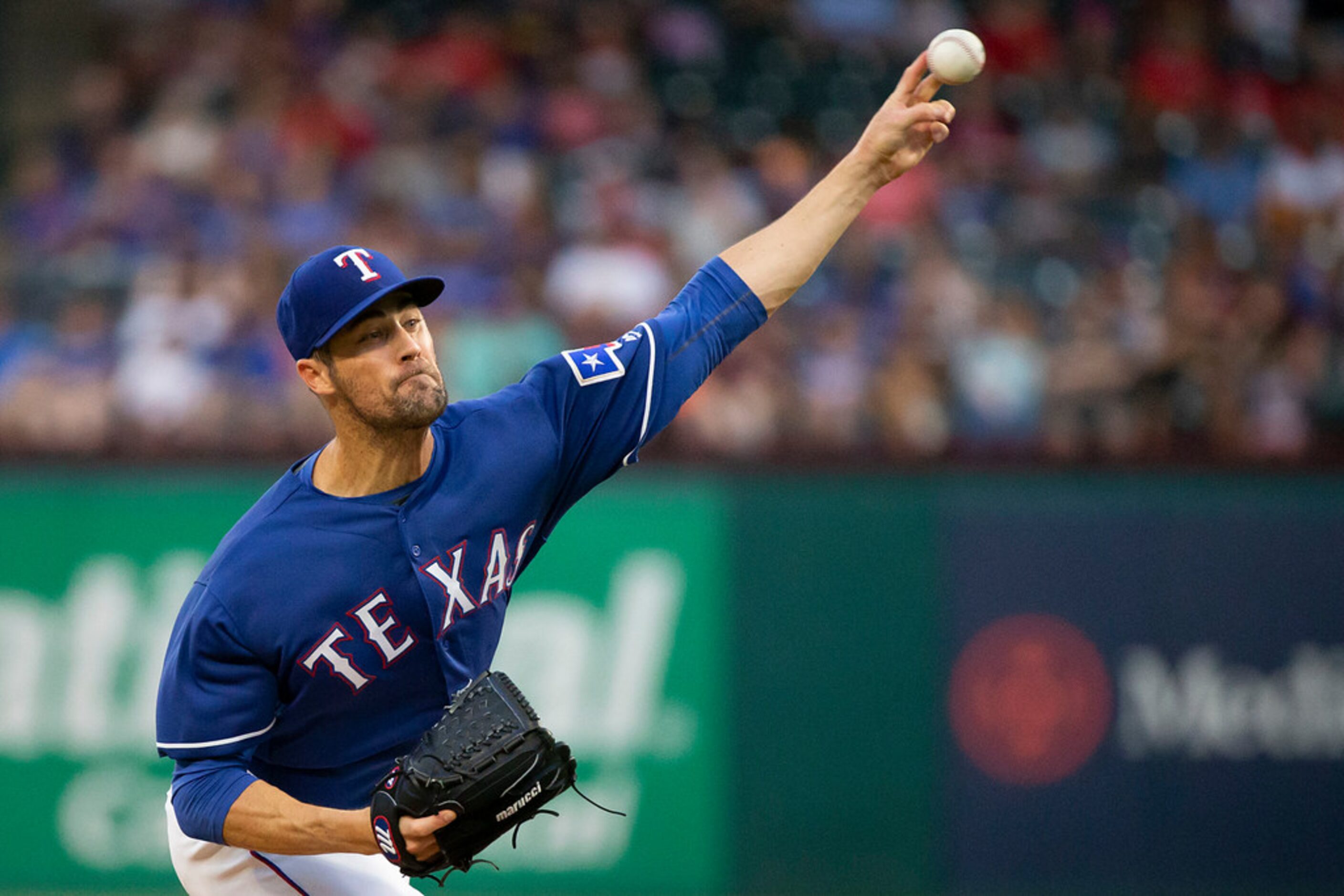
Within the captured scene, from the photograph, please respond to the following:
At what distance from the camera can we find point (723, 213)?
32.8 feet

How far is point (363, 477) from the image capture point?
11.6 ft

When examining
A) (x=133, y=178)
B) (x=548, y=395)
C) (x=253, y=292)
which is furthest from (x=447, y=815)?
(x=133, y=178)

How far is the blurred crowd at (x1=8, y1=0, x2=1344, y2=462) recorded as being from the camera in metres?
8.24

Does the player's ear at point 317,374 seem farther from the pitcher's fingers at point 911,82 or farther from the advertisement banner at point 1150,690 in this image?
the advertisement banner at point 1150,690

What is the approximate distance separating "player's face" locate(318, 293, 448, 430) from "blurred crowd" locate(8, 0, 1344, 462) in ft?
13.5

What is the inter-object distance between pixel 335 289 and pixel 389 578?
63 cm

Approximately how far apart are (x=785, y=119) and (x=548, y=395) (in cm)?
771

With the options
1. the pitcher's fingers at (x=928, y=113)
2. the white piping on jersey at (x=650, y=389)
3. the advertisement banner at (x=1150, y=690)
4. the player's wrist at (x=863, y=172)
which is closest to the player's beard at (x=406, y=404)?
Answer: the white piping on jersey at (x=650, y=389)

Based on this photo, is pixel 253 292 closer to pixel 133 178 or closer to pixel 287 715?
pixel 133 178

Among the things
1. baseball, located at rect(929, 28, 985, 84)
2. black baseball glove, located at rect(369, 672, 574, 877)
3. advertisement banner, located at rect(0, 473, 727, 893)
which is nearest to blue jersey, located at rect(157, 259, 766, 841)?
black baseball glove, located at rect(369, 672, 574, 877)

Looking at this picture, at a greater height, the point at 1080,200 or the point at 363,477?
the point at 363,477

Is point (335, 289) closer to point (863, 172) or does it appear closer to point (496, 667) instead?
point (863, 172)

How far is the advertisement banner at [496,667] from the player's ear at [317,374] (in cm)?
393

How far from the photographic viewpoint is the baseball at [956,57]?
3.62m
